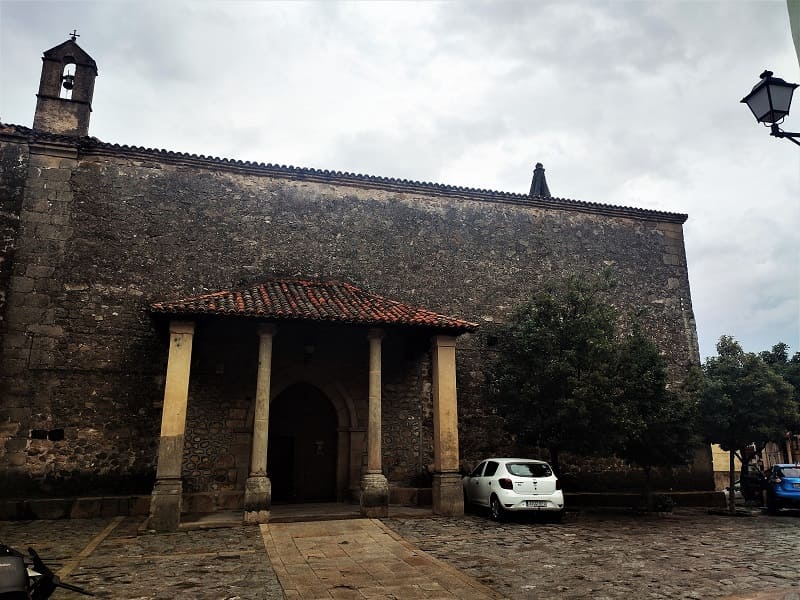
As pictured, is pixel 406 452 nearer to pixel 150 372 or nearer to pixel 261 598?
pixel 150 372

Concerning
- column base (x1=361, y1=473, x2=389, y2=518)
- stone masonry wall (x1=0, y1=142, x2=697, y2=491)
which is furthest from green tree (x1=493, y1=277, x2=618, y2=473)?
column base (x1=361, y1=473, x2=389, y2=518)

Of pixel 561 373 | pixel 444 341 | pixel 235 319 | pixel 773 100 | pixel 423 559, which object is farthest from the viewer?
pixel 444 341

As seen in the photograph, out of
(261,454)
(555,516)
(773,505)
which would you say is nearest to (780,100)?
(555,516)

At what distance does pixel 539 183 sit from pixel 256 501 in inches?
590

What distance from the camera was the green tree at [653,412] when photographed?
42.9 ft

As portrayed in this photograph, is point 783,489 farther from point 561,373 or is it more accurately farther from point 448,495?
point 448,495

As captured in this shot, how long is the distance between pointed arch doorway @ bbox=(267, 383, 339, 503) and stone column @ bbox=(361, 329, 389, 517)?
6.82 feet

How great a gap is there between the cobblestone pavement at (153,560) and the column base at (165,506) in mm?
390

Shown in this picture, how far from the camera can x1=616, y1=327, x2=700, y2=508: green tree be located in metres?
13.1

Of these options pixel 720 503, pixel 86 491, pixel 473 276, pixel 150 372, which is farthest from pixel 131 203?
pixel 720 503

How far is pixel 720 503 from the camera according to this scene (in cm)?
1641

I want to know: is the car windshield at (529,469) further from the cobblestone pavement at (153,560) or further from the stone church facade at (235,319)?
the cobblestone pavement at (153,560)

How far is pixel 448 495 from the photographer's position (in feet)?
39.6

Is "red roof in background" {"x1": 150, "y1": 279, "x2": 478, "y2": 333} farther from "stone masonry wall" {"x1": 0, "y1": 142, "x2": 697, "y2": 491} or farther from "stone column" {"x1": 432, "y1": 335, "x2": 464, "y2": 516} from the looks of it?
"stone masonry wall" {"x1": 0, "y1": 142, "x2": 697, "y2": 491}
